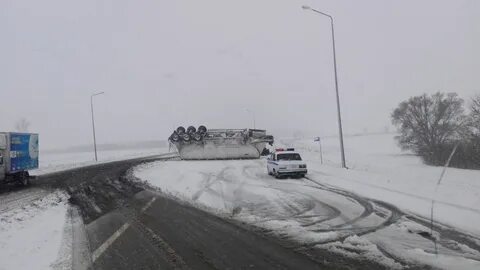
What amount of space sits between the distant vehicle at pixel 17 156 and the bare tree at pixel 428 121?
60221 mm

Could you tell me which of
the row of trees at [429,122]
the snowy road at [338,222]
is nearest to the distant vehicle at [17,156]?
the snowy road at [338,222]

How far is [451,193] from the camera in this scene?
1670 centimetres

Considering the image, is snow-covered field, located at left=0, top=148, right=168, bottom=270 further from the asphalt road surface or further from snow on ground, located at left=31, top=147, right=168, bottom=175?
snow on ground, located at left=31, top=147, right=168, bottom=175

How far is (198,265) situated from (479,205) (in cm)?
1011

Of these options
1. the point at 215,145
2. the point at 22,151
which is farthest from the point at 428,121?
the point at 22,151

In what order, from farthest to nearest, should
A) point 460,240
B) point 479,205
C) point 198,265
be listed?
point 479,205 → point 460,240 → point 198,265

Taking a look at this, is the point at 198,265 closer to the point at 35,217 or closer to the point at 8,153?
the point at 35,217

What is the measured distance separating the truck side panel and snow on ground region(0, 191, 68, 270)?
6.71 metres

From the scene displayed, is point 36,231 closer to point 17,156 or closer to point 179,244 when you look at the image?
point 179,244

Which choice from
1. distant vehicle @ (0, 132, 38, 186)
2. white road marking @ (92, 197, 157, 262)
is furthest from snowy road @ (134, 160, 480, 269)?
distant vehicle @ (0, 132, 38, 186)

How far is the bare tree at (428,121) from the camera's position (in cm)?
7450

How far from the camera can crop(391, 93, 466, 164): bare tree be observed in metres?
74.5

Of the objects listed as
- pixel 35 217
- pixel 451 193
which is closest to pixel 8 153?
pixel 35 217

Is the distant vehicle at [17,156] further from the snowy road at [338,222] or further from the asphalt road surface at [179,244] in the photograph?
the asphalt road surface at [179,244]
